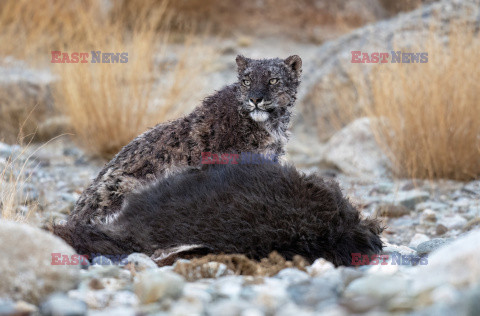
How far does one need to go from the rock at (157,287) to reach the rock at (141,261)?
0.74 meters

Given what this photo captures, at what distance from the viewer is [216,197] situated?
4266 mm

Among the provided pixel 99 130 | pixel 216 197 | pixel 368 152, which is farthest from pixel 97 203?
pixel 368 152

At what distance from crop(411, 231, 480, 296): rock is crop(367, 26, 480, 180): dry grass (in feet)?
16.4

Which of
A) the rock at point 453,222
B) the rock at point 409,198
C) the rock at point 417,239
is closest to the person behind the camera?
the rock at point 417,239

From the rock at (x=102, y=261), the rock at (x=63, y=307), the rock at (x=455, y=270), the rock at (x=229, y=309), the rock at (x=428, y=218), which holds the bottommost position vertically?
the rock at (x=428, y=218)

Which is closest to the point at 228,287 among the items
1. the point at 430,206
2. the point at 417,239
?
the point at 417,239

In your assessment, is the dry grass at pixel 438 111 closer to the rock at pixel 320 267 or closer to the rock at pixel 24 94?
the rock at pixel 320 267

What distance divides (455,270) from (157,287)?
1.46 metres

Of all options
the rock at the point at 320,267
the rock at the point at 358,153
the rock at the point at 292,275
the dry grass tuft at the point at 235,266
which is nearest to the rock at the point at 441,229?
the rock at the point at 358,153

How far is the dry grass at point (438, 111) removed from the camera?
25.8 ft

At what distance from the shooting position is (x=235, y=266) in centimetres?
388

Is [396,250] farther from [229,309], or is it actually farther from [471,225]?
[229,309]

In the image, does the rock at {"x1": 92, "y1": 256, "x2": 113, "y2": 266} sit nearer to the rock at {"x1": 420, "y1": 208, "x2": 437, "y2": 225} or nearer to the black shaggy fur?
the black shaggy fur

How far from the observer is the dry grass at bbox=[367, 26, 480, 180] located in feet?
25.8
